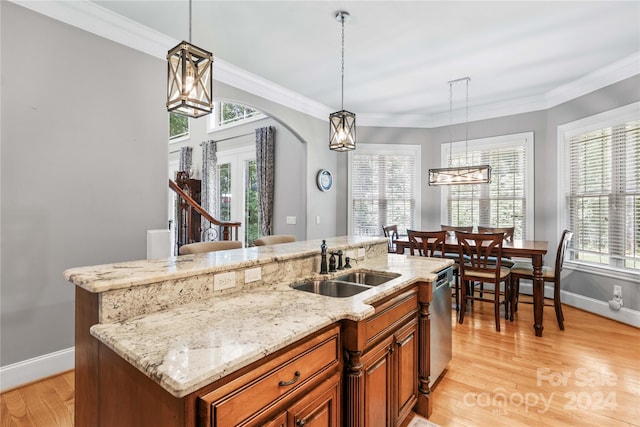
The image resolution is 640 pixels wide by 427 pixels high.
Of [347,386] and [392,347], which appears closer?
[347,386]

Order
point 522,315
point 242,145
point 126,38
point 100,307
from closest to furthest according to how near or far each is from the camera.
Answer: point 100,307 → point 126,38 → point 522,315 → point 242,145

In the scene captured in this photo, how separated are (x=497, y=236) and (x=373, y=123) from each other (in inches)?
123

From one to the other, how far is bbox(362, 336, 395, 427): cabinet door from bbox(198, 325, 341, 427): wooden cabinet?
0.63 ft

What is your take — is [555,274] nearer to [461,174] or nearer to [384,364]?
[461,174]

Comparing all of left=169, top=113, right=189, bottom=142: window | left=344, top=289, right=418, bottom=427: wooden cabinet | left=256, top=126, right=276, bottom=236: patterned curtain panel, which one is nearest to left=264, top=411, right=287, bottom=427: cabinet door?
left=344, top=289, right=418, bottom=427: wooden cabinet

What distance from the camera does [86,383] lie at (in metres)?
1.38

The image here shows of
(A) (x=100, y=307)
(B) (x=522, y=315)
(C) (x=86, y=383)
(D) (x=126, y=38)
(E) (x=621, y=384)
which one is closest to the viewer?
(A) (x=100, y=307)

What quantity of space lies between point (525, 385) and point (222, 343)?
2.52 meters

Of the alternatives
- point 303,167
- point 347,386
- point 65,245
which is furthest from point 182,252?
point 303,167

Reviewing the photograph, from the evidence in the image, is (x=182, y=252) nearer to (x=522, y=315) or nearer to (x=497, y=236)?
(x=497, y=236)

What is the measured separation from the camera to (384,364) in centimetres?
173

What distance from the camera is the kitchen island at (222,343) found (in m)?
0.98

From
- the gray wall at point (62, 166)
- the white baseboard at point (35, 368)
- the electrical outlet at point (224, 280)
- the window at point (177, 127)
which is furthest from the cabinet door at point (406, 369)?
the window at point (177, 127)

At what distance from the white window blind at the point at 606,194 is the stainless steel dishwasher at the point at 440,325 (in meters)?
2.81
